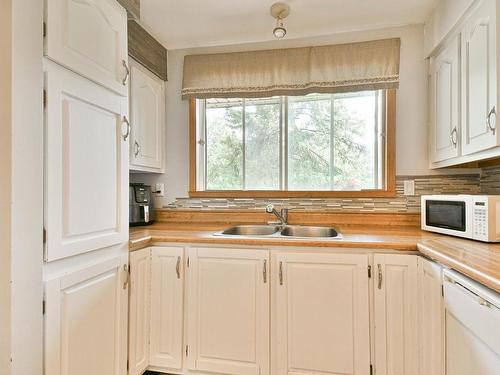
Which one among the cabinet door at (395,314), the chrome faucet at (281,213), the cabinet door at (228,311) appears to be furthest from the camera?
the chrome faucet at (281,213)

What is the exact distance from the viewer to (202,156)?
256cm

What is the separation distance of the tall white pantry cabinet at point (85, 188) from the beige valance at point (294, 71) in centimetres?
96

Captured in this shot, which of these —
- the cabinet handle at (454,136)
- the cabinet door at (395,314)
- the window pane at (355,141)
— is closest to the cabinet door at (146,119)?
the window pane at (355,141)

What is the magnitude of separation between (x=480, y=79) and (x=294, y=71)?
119 cm

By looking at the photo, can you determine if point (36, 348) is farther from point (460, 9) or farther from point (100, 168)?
point (460, 9)

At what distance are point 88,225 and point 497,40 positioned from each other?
1.97 metres

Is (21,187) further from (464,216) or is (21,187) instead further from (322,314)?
(464,216)

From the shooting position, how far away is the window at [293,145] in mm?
2316

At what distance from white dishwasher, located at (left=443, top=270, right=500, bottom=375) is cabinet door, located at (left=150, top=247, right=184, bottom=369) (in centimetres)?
135

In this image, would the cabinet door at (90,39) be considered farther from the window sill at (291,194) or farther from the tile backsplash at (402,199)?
the tile backsplash at (402,199)

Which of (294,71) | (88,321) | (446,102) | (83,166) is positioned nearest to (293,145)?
(294,71)

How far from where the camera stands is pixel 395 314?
159cm

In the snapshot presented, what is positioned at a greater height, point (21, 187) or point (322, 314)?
point (21, 187)

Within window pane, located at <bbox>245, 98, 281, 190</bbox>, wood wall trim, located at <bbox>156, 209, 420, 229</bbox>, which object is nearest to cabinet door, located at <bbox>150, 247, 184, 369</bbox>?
wood wall trim, located at <bbox>156, 209, 420, 229</bbox>
